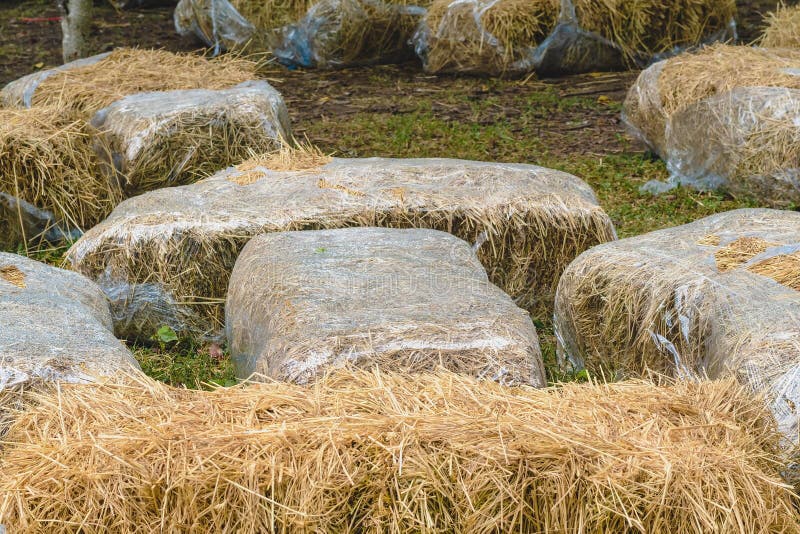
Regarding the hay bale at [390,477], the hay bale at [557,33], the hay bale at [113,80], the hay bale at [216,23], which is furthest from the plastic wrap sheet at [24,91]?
the hay bale at [390,477]

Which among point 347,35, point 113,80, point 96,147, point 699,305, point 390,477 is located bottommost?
point 347,35

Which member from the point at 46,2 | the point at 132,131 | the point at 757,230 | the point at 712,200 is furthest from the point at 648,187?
the point at 46,2

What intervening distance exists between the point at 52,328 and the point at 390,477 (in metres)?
1.68

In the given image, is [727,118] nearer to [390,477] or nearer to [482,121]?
[482,121]

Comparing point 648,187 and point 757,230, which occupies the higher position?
point 757,230

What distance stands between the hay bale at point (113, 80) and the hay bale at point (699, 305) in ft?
11.8

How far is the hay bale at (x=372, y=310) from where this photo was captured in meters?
3.66

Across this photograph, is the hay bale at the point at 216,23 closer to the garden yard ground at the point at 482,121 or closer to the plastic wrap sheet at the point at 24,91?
the garden yard ground at the point at 482,121

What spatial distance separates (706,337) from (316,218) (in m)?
2.05

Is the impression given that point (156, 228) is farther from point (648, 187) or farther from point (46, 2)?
point (46, 2)

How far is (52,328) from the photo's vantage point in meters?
3.97

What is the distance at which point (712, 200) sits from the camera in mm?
7105

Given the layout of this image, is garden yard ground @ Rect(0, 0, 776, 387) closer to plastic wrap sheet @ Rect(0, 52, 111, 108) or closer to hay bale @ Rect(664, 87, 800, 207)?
hay bale @ Rect(664, 87, 800, 207)

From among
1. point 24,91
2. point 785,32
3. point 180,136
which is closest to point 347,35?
point 24,91
